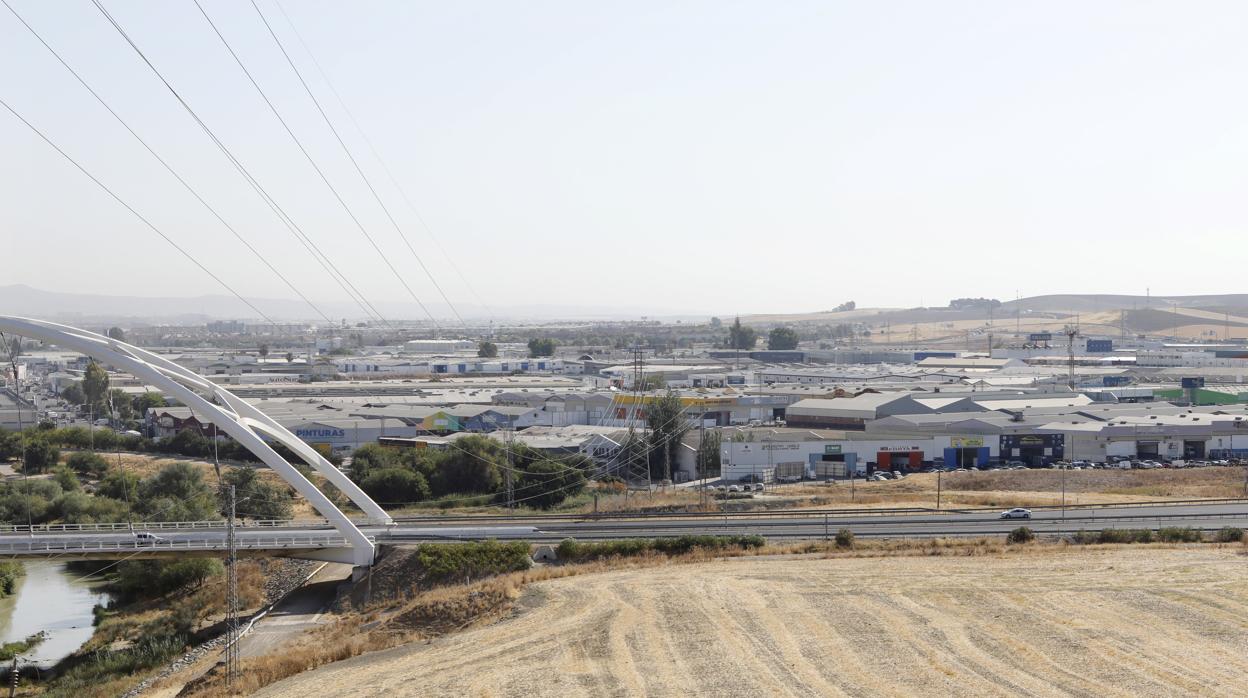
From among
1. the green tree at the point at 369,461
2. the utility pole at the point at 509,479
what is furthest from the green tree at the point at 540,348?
the utility pole at the point at 509,479

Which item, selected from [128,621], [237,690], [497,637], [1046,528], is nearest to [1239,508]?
[1046,528]

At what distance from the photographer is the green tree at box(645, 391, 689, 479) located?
40875mm

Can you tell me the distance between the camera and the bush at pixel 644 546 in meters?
22.5

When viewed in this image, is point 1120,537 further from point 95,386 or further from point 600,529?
point 95,386

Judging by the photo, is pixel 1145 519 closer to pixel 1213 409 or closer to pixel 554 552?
pixel 554 552

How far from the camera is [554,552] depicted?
2278 cm

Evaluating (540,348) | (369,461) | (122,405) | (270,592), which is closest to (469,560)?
(270,592)

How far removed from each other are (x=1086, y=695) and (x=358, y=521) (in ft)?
59.9

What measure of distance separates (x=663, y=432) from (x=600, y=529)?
15284mm

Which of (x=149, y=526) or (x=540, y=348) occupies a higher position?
(x=540, y=348)

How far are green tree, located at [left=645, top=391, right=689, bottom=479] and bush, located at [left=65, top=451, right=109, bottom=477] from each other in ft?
64.3

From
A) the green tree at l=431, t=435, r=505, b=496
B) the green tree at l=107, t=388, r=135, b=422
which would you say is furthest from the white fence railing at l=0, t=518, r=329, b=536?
the green tree at l=107, t=388, r=135, b=422

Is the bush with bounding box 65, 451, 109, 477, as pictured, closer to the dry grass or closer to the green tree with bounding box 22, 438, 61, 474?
the green tree with bounding box 22, 438, 61, 474

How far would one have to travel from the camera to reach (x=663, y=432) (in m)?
41.1
